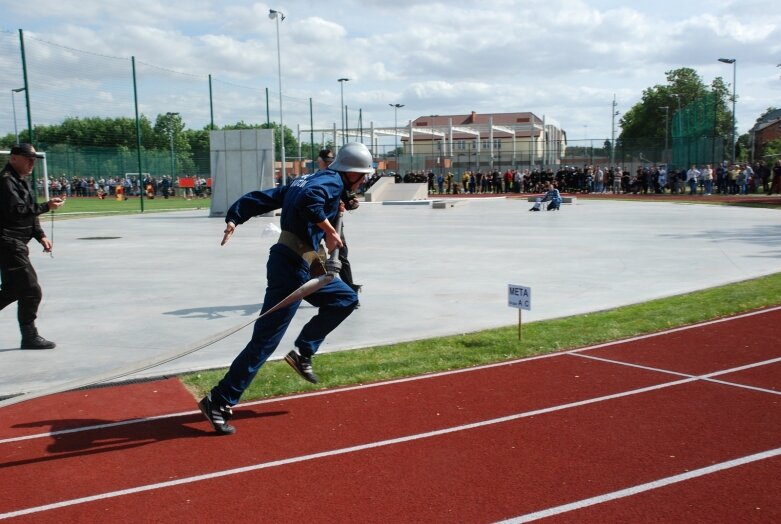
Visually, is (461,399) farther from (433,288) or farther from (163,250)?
(163,250)

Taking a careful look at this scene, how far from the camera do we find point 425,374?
687 centimetres

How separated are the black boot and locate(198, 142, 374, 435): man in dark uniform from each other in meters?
3.21

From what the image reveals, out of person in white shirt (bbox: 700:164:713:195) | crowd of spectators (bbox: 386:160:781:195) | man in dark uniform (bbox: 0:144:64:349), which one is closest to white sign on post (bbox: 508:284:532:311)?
man in dark uniform (bbox: 0:144:64:349)

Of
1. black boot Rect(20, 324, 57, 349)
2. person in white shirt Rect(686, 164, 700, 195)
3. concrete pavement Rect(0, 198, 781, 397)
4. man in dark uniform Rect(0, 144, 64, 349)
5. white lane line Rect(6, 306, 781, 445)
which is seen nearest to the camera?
white lane line Rect(6, 306, 781, 445)

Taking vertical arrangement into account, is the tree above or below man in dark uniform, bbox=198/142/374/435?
above

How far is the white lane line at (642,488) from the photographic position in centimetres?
396

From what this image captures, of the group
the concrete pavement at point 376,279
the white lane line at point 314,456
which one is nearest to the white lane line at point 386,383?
the concrete pavement at point 376,279

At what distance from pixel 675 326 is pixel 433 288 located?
A: 12.8 ft

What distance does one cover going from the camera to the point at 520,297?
25.6 feet

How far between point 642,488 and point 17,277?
6171 millimetres

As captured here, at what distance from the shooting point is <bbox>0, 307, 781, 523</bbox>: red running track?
4.10 meters

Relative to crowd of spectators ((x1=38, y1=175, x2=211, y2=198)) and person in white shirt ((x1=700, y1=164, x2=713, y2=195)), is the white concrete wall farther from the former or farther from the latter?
person in white shirt ((x1=700, y1=164, x2=713, y2=195))

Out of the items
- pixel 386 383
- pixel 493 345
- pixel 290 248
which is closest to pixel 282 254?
pixel 290 248

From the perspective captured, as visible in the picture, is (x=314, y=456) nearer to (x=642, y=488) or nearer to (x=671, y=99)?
(x=642, y=488)
